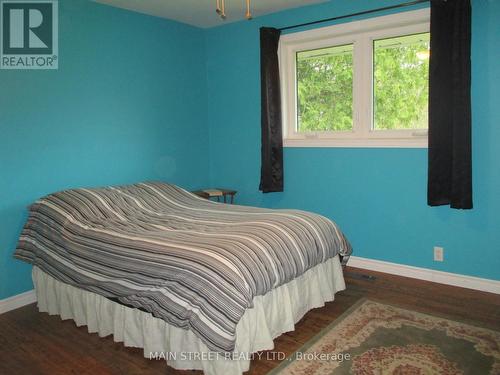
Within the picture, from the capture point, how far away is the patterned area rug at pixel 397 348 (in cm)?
214

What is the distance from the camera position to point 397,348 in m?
2.33

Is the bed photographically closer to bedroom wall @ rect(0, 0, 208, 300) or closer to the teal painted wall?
Result: bedroom wall @ rect(0, 0, 208, 300)

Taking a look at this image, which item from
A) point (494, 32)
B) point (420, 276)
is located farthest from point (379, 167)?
point (494, 32)

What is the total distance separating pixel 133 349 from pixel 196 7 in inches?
111

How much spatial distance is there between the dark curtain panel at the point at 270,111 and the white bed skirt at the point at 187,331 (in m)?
1.22

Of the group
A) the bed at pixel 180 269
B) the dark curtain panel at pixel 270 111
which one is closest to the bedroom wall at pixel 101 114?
the bed at pixel 180 269

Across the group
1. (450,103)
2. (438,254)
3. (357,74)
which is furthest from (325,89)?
(438,254)

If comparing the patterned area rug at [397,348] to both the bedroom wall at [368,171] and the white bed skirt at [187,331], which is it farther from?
the bedroom wall at [368,171]

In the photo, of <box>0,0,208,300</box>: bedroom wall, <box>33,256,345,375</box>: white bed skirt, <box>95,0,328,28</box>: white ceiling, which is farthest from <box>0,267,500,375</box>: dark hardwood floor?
<box>95,0,328,28</box>: white ceiling

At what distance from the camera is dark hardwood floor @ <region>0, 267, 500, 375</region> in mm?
2250

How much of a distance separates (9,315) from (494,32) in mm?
3866

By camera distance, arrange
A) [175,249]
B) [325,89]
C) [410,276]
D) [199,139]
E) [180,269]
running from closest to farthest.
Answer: [180,269]
[175,249]
[410,276]
[325,89]
[199,139]

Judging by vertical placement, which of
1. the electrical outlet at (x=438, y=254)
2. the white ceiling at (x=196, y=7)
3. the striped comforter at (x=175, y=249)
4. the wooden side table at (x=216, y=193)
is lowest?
the electrical outlet at (x=438, y=254)

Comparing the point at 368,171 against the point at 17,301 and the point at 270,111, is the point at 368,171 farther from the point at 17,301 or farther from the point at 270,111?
the point at 17,301
